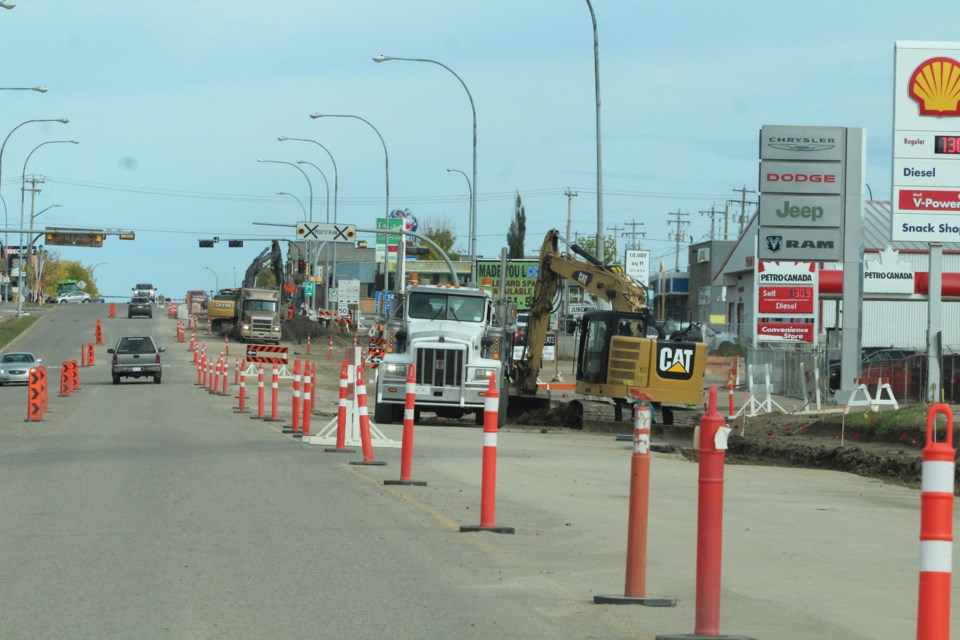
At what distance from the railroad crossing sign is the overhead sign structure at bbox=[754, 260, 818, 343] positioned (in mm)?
16157

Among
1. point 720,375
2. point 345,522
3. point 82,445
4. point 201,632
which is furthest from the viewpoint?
point 720,375

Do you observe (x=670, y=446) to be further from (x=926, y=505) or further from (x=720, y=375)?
(x=720, y=375)

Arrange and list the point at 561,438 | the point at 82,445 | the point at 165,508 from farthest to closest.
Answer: the point at 561,438 → the point at 82,445 → the point at 165,508

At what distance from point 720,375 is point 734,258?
26.8 m

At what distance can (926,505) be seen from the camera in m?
5.43

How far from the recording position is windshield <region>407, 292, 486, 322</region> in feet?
97.8

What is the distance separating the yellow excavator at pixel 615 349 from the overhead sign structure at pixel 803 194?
8.75 meters

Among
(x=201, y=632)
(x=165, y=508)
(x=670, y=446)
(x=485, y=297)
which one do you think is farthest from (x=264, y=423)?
(x=201, y=632)

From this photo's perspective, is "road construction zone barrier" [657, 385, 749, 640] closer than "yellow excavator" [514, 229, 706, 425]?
Yes

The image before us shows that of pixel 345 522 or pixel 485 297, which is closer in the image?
pixel 345 522

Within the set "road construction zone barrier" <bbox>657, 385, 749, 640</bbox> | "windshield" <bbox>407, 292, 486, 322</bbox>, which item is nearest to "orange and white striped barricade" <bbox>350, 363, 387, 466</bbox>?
"windshield" <bbox>407, 292, 486, 322</bbox>

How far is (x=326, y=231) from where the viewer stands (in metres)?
55.3

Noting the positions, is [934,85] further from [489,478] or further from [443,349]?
[489,478]

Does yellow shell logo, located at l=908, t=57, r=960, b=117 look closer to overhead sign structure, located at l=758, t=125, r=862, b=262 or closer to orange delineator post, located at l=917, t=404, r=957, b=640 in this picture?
overhead sign structure, located at l=758, t=125, r=862, b=262
